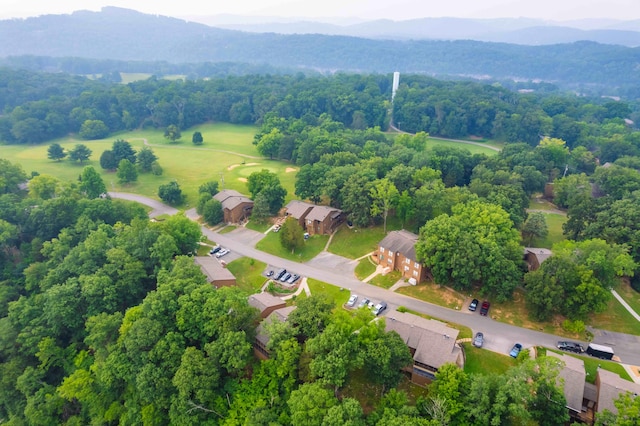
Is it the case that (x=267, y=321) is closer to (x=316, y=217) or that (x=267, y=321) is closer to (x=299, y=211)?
(x=316, y=217)

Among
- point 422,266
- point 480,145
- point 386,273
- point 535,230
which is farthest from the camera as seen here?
point 480,145

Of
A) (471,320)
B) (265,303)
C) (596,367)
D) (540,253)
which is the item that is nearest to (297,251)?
(265,303)

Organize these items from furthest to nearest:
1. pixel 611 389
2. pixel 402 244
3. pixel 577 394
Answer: pixel 402 244, pixel 577 394, pixel 611 389

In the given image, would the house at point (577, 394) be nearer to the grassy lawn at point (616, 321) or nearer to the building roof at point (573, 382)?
the building roof at point (573, 382)

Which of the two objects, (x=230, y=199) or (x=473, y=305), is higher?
(x=230, y=199)

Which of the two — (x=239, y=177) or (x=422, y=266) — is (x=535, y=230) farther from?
(x=239, y=177)

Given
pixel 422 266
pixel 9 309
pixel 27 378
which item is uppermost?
pixel 422 266

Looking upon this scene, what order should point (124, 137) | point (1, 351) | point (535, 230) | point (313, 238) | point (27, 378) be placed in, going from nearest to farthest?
point (27, 378) → point (1, 351) → point (535, 230) → point (313, 238) → point (124, 137)

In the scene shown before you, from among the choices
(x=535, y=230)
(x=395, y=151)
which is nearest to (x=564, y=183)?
(x=535, y=230)
